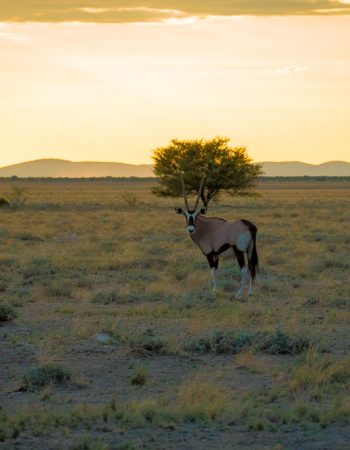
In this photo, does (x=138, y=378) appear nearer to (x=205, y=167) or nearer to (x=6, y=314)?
(x=6, y=314)

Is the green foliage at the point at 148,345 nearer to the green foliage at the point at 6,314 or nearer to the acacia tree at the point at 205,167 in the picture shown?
the green foliage at the point at 6,314

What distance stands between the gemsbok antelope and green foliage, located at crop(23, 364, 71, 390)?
7656 mm

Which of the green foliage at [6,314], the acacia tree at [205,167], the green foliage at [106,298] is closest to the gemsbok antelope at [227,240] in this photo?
the green foliage at [106,298]

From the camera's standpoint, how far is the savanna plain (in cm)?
815

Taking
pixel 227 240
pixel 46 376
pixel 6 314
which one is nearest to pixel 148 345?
pixel 46 376

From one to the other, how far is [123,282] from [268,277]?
3500 mm

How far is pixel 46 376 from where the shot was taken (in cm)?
996

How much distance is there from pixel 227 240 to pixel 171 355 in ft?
20.3

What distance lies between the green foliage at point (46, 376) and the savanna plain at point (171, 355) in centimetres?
1

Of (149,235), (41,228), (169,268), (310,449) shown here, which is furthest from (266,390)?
(41,228)

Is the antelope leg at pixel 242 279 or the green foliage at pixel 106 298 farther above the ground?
the antelope leg at pixel 242 279

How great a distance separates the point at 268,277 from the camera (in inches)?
827

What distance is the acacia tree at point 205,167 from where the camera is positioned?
54.7 metres

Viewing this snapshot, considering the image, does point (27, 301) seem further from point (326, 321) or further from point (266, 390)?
point (266, 390)
